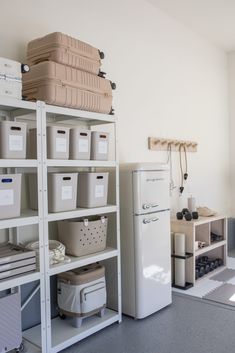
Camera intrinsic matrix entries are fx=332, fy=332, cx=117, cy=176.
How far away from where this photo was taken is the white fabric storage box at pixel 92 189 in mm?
2529

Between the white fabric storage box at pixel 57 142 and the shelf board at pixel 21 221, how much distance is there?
0.42m

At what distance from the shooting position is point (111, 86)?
2.71 m

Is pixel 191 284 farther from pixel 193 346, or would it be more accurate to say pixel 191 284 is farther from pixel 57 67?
pixel 57 67

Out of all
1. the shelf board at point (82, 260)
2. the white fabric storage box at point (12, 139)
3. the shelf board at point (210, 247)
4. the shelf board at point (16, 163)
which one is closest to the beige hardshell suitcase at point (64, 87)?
the white fabric storage box at point (12, 139)

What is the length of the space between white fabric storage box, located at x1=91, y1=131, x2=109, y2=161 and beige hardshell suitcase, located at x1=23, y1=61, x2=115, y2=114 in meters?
0.19

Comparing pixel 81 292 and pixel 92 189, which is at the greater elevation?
pixel 92 189

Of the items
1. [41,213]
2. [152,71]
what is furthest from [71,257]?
[152,71]

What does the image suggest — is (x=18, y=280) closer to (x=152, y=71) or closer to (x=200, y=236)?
(x=200, y=236)

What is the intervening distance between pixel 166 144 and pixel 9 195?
2386mm

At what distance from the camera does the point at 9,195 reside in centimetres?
204

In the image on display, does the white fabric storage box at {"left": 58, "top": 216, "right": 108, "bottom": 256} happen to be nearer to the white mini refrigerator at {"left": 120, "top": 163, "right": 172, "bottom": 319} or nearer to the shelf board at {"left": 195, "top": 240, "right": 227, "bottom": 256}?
the white mini refrigerator at {"left": 120, "top": 163, "right": 172, "bottom": 319}

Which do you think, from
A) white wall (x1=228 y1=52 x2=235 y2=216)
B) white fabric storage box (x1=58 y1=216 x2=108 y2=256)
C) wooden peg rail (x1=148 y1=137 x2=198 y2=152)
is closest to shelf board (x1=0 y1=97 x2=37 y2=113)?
white fabric storage box (x1=58 y1=216 x2=108 y2=256)

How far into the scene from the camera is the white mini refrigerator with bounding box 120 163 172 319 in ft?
9.09

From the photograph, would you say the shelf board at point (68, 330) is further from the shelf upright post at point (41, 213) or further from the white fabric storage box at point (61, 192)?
the white fabric storage box at point (61, 192)
